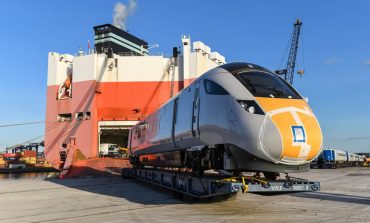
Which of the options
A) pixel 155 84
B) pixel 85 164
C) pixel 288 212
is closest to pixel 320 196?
pixel 288 212

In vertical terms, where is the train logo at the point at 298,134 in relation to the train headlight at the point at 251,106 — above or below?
below

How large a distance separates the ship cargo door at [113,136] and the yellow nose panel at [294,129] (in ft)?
140

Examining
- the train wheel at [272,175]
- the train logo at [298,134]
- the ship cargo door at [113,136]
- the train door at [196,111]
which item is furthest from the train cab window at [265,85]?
the ship cargo door at [113,136]

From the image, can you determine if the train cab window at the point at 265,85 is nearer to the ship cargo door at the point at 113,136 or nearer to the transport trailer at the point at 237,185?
the transport trailer at the point at 237,185

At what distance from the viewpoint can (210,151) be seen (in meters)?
10.7

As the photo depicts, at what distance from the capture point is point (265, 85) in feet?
33.1

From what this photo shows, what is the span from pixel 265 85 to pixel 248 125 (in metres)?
1.56

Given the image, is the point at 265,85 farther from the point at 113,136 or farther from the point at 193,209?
the point at 113,136

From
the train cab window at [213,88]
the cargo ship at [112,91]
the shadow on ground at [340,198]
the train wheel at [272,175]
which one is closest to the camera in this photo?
the train cab window at [213,88]

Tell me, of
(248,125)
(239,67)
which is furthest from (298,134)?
(239,67)

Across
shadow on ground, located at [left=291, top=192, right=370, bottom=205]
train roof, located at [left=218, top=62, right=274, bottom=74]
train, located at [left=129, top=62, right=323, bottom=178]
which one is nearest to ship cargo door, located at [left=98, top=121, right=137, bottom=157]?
shadow on ground, located at [left=291, top=192, right=370, bottom=205]

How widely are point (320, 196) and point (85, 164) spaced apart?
25966mm

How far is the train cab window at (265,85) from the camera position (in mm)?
9766

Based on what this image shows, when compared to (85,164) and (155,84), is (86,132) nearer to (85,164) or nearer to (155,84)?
(155,84)
